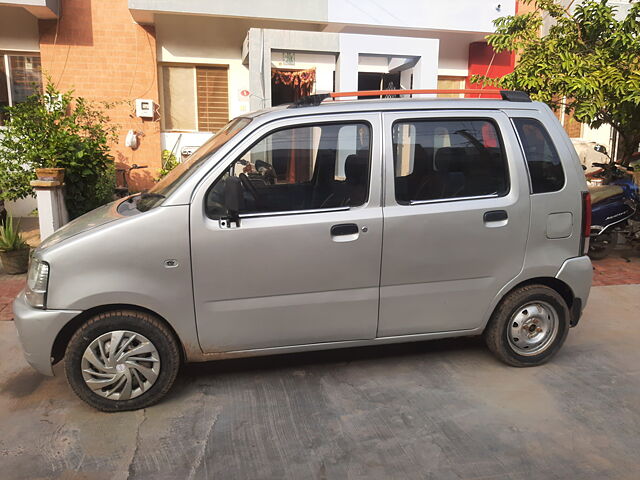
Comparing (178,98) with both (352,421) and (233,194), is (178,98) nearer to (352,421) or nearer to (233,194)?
(233,194)

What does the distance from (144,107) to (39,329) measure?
26.1 ft

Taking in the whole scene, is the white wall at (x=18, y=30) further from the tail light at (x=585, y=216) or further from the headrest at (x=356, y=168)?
the tail light at (x=585, y=216)

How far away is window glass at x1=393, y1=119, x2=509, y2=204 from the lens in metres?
3.80

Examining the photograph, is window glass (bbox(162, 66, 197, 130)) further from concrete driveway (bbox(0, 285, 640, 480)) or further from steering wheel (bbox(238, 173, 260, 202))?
steering wheel (bbox(238, 173, 260, 202))

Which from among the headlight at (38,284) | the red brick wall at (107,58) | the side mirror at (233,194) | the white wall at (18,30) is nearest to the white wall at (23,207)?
the red brick wall at (107,58)

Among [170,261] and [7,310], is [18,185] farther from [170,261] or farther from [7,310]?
[170,261]

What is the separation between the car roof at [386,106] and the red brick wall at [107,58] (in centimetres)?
750

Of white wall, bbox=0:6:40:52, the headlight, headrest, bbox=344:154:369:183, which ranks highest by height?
white wall, bbox=0:6:40:52

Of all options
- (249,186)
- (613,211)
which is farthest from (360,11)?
(249,186)

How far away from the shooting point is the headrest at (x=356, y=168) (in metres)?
3.70

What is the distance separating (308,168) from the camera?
3.78 metres

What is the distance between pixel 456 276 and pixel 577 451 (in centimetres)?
133

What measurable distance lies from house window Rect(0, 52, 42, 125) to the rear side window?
9.46 meters

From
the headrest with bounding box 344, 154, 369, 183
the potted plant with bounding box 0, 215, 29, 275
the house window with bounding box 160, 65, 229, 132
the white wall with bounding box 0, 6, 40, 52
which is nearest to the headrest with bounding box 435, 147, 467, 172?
the headrest with bounding box 344, 154, 369, 183
